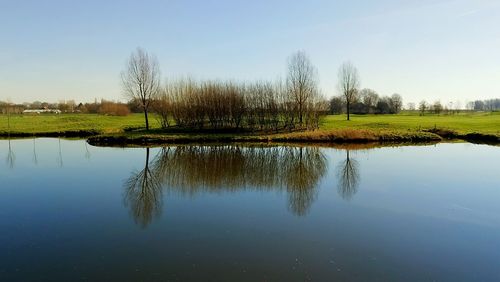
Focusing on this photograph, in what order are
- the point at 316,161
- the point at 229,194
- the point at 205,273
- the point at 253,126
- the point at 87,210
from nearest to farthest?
the point at 205,273 < the point at 87,210 < the point at 229,194 < the point at 316,161 < the point at 253,126

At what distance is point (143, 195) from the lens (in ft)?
57.4

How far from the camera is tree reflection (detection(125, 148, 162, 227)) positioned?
1444 centimetres

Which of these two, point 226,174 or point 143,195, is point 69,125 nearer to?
point 226,174

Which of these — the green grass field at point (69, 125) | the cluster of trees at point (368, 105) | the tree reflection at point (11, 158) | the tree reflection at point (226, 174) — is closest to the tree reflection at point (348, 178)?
the tree reflection at point (226, 174)

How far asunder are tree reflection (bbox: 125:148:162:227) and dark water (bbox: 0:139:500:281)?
5 centimetres

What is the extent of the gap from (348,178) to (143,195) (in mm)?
10645

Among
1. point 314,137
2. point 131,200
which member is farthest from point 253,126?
point 131,200

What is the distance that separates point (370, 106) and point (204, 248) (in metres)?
93.3

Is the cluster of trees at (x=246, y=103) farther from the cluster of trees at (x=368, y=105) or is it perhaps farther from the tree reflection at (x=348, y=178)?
the cluster of trees at (x=368, y=105)

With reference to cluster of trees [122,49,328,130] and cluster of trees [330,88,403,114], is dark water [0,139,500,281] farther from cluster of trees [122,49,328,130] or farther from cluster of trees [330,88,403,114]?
cluster of trees [330,88,403,114]

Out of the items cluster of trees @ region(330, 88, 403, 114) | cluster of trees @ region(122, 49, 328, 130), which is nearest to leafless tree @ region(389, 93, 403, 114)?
cluster of trees @ region(330, 88, 403, 114)

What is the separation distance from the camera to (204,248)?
11055mm

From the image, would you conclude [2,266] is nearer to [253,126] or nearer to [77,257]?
[77,257]

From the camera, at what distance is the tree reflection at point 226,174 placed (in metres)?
17.1
